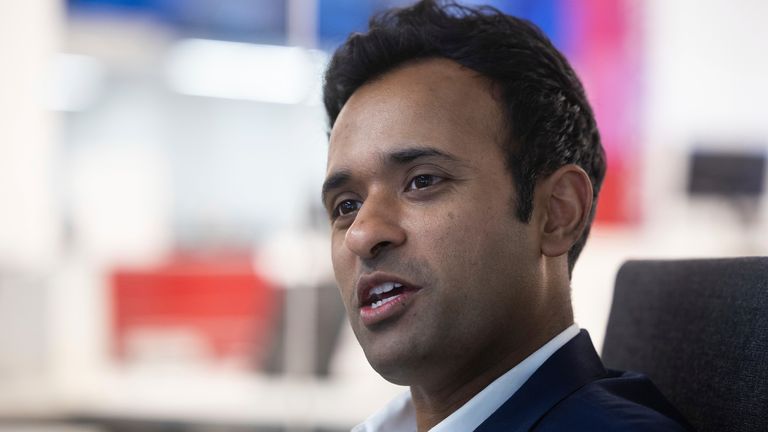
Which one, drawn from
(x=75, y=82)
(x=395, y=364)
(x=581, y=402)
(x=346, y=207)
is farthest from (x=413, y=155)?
(x=75, y=82)

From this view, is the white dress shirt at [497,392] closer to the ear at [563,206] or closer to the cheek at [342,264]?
the ear at [563,206]

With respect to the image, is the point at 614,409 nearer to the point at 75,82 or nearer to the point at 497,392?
the point at 497,392

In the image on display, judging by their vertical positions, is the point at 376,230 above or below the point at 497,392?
above

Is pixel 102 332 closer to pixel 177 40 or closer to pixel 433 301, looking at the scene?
pixel 177 40

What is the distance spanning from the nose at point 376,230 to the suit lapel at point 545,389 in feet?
0.81

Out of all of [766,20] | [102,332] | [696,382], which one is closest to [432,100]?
[696,382]

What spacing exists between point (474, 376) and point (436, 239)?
21 cm

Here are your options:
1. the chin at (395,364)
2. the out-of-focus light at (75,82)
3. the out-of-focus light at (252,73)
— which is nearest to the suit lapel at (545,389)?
the chin at (395,364)

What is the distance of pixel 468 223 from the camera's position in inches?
39.3

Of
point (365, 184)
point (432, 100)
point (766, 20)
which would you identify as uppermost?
point (766, 20)

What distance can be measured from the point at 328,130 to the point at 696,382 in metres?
0.75

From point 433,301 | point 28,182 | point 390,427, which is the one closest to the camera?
point 433,301

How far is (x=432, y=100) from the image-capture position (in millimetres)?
1056

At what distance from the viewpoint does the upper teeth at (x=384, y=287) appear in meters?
1.01
